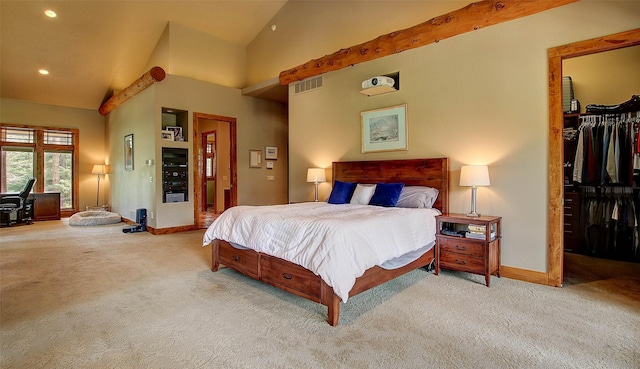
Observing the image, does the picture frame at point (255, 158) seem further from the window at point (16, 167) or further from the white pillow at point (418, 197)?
the window at point (16, 167)

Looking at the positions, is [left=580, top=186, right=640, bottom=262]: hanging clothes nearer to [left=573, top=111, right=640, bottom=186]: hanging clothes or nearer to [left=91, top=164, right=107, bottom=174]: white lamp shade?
[left=573, top=111, right=640, bottom=186]: hanging clothes

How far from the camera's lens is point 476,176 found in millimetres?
3467

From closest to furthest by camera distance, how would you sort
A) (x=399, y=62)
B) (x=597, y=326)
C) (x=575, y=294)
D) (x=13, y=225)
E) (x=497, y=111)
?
(x=597, y=326), (x=575, y=294), (x=497, y=111), (x=399, y=62), (x=13, y=225)

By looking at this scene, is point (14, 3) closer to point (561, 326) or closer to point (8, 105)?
point (8, 105)

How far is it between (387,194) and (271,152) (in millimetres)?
4253

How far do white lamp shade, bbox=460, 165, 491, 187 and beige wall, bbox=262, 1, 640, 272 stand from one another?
0.27 meters

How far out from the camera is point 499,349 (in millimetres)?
2045

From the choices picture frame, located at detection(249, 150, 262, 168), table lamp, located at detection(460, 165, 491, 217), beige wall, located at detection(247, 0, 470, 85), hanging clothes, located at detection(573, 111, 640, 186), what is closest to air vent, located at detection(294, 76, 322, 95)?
beige wall, located at detection(247, 0, 470, 85)

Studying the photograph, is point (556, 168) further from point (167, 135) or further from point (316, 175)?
point (167, 135)

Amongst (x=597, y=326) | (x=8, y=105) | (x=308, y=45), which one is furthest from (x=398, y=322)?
(x=8, y=105)

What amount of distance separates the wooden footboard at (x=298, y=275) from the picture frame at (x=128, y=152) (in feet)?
16.2

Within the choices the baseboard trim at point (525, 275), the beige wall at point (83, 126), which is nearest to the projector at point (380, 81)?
the baseboard trim at point (525, 275)

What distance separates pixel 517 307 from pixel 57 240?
22.4ft

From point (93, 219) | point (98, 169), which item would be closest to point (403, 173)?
point (93, 219)
